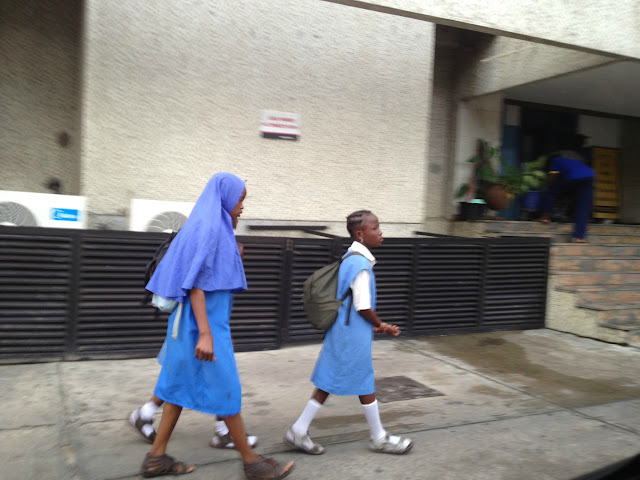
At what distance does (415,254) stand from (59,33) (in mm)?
4843

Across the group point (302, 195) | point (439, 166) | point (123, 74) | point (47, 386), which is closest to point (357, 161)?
point (302, 195)

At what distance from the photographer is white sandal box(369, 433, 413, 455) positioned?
11.2 ft

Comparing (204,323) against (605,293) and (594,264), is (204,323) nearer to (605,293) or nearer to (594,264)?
(605,293)

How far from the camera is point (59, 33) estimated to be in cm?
644

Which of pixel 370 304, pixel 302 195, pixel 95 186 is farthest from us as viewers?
pixel 302 195

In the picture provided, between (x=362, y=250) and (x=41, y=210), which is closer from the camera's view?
(x=362, y=250)

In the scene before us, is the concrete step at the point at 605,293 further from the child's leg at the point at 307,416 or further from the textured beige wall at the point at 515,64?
the child's leg at the point at 307,416

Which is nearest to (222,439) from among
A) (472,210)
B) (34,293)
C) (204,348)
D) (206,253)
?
(204,348)

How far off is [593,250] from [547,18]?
10.9 ft

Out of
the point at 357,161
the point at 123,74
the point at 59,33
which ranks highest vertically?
the point at 59,33

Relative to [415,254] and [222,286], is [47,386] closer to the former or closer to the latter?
[222,286]

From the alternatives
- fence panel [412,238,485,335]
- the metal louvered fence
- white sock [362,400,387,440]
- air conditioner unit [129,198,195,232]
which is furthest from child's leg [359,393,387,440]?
fence panel [412,238,485,335]

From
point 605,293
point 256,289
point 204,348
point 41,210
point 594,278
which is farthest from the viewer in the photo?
point 594,278

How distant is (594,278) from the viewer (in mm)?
7414
